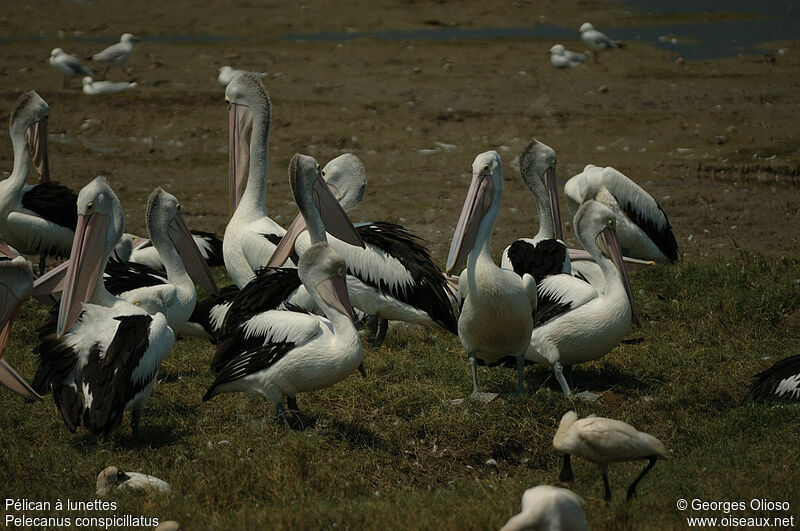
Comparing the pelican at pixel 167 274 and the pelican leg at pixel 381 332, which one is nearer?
the pelican at pixel 167 274

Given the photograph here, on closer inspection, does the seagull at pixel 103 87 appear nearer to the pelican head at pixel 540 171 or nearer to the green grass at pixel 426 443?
the green grass at pixel 426 443

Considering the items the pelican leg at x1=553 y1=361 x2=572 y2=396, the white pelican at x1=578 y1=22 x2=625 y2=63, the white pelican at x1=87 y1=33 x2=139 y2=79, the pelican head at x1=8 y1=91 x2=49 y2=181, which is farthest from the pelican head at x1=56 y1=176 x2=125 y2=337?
the white pelican at x1=578 y1=22 x2=625 y2=63

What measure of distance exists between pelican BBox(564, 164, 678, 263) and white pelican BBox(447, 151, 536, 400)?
8.16 ft

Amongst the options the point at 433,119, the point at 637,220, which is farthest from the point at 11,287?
the point at 433,119

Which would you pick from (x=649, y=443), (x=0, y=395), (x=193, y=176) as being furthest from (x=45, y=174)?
(x=649, y=443)

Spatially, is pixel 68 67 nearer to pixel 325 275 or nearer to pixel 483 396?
pixel 325 275

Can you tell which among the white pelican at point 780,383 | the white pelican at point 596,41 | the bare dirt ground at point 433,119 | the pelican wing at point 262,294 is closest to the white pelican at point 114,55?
the bare dirt ground at point 433,119

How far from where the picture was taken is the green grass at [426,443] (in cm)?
424

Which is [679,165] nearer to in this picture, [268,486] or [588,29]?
[588,29]

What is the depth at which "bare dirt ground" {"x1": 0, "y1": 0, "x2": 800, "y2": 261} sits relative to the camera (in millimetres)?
10016

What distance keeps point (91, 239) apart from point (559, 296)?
Result: 277cm

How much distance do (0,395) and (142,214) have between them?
4.27 meters

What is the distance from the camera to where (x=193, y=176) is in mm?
11195

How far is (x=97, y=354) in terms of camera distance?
5035mm
